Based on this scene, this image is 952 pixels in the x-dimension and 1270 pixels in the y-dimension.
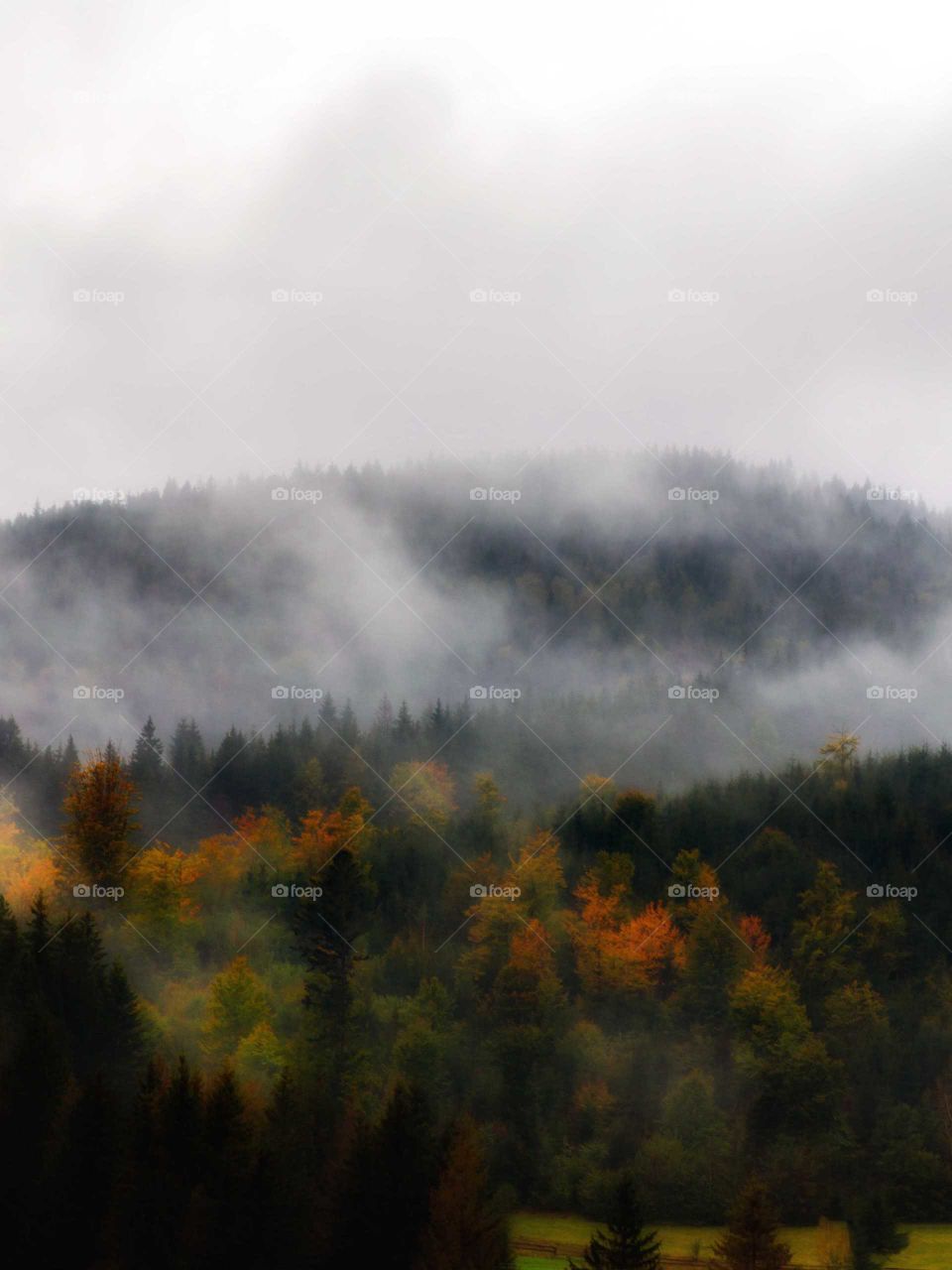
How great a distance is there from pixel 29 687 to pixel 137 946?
4.54 m

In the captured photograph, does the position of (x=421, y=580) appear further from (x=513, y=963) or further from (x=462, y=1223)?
(x=462, y=1223)

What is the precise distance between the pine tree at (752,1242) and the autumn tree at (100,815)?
35.3ft

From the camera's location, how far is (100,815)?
19.2 meters

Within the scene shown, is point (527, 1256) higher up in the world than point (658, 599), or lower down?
lower down

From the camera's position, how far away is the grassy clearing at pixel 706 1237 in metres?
17.4

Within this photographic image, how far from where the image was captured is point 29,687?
1909 cm

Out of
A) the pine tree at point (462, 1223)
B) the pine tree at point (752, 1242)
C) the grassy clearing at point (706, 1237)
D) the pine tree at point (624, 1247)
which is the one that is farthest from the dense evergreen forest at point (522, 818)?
the pine tree at point (462, 1223)

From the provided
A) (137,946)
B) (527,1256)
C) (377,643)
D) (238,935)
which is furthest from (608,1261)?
(377,643)

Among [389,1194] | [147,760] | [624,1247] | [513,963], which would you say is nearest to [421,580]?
[147,760]

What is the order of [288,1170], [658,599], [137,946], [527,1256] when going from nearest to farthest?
[288,1170], [527,1256], [137,946], [658,599]

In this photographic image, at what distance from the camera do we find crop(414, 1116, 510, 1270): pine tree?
1506 cm

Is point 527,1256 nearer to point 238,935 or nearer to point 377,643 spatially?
point 238,935

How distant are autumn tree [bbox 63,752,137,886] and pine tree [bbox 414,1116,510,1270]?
723 centimetres

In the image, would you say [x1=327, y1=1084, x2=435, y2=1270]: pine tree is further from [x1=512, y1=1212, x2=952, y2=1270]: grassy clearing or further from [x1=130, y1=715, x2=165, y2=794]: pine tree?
[x1=130, y1=715, x2=165, y2=794]: pine tree
